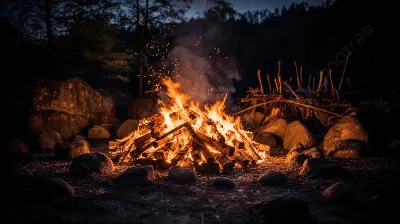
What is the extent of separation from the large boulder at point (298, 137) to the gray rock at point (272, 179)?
164 inches

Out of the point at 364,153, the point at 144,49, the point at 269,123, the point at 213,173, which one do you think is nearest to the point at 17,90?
the point at 144,49

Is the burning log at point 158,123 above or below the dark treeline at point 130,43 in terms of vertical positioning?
below

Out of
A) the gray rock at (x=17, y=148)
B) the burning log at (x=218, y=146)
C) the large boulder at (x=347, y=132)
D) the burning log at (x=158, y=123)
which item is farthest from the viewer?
the large boulder at (x=347, y=132)

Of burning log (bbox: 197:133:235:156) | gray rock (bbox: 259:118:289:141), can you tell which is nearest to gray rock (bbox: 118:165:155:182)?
burning log (bbox: 197:133:235:156)

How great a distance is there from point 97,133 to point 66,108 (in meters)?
1.50

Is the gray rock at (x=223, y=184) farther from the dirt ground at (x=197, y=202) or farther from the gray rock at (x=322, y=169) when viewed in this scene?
the gray rock at (x=322, y=169)

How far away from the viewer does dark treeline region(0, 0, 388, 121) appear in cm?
1467

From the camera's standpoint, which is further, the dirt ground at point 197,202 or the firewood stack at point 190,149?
the firewood stack at point 190,149

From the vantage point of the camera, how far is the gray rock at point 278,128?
10250 millimetres

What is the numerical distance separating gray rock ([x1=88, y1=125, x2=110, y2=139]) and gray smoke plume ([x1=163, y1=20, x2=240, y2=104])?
3.75 m

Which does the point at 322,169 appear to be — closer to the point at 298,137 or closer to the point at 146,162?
the point at 146,162

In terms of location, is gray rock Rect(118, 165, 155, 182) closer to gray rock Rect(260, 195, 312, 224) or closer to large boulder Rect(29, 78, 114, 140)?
gray rock Rect(260, 195, 312, 224)

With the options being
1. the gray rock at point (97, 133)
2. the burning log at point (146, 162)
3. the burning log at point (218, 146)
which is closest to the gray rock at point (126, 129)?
the gray rock at point (97, 133)

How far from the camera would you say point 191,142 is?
6559mm
